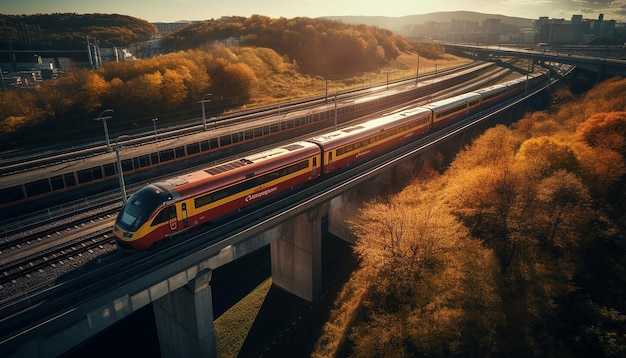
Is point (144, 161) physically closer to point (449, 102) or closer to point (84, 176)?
point (84, 176)

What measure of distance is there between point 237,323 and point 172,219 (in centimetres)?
1652

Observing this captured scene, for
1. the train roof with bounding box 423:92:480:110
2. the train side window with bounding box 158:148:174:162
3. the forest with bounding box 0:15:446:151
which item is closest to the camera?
the train side window with bounding box 158:148:174:162

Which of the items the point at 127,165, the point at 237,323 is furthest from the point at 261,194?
the point at 127,165

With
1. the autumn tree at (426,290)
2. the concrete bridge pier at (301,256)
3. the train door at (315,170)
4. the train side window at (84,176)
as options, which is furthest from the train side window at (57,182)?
the autumn tree at (426,290)

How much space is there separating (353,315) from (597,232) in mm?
21934

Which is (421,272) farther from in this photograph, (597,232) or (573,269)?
(597,232)

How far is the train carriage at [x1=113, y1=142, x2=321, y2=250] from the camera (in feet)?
74.0

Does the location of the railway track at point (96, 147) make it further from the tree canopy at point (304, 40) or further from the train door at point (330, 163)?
the tree canopy at point (304, 40)

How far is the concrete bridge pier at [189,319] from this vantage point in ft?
84.8

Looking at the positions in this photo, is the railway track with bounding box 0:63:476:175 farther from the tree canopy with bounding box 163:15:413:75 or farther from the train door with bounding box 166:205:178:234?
the tree canopy with bounding box 163:15:413:75

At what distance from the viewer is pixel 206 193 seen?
990 inches

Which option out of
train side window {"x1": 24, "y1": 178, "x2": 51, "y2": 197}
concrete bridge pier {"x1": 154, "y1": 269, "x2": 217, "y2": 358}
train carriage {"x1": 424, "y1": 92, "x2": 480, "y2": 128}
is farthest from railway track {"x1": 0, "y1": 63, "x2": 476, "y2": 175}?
train carriage {"x1": 424, "y1": 92, "x2": 480, "y2": 128}

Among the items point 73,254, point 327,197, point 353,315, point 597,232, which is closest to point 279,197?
point 327,197

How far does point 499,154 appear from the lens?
44562 mm
